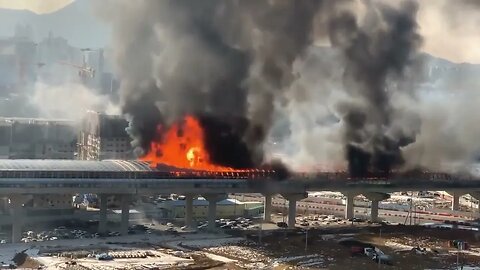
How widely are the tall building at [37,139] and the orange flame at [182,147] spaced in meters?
34.9

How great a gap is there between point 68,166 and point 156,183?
26.4ft

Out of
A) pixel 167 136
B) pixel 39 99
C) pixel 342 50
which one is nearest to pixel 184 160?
pixel 167 136

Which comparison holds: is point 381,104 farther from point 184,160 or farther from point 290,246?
point 290,246

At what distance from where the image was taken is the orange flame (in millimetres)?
84000

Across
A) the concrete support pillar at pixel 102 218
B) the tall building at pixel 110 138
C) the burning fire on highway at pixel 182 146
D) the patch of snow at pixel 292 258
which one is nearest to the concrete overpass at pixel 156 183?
the concrete support pillar at pixel 102 218

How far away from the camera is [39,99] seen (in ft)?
548

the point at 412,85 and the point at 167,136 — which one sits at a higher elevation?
the point at 412,85

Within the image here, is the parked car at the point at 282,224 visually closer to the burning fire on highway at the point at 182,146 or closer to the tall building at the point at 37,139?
the burning fire on highway at the point at 182,146

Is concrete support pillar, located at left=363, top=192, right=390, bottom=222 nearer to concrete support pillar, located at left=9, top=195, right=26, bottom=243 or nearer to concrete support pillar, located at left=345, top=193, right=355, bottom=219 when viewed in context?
concrete support pillar, located at left=345, top=193, right=355, bottom=219

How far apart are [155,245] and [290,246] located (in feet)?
37.6

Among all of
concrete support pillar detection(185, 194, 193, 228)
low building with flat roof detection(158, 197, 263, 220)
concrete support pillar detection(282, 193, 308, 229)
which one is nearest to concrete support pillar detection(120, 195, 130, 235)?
concrete support pillar detection(185, 194, 193, 228)

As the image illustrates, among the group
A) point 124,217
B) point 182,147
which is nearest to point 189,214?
point 124,217

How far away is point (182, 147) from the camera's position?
85750mm

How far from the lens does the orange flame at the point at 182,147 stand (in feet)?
276
